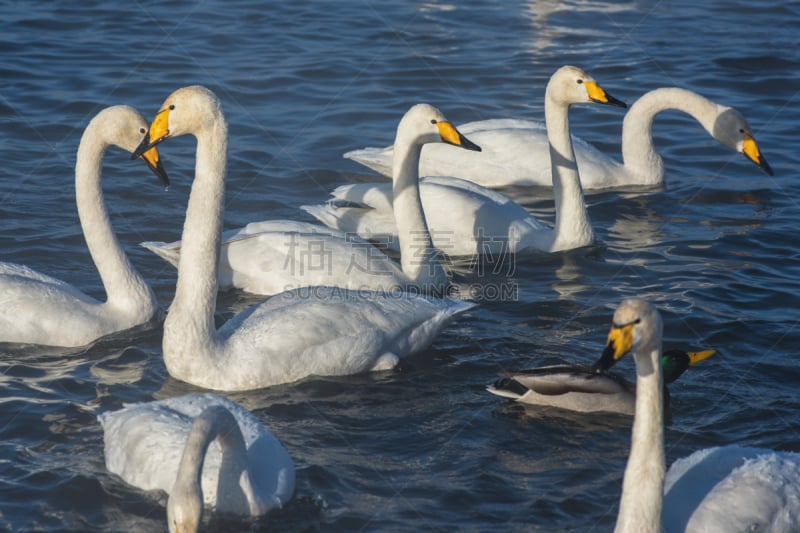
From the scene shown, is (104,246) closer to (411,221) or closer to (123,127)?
(123,127)

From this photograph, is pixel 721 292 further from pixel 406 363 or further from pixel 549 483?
pixel 549 483

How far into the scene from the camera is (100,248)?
884 centimetres

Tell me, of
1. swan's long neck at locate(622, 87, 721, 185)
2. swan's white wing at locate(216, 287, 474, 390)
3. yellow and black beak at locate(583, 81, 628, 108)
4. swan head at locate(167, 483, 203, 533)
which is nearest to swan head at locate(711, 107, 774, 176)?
swan's long neck at locate(622, 87, 721, 185)

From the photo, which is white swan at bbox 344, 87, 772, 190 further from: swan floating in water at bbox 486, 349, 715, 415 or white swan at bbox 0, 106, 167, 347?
swan floating in water at bbox 486, 349, 715, 415

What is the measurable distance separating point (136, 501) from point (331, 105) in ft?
28.8

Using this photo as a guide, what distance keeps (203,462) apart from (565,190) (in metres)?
5.66

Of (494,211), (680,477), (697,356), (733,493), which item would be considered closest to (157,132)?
(494,211)

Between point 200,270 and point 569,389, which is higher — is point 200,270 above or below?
above

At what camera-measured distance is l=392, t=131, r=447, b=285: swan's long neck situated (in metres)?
9.60

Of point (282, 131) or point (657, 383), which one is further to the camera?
point (282, 131)

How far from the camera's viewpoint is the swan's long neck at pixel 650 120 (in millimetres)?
12578

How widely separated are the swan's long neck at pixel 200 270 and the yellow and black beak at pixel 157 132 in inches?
9.3

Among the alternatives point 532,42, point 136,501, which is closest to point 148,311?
point 136,501

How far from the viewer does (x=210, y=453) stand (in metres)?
6.44
